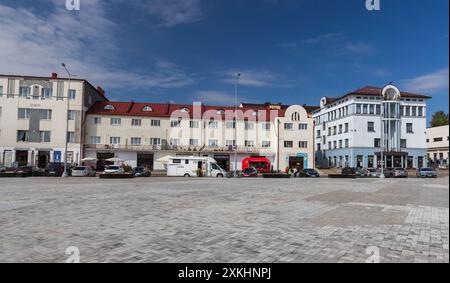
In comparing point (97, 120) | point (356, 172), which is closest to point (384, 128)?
point (356, 172)

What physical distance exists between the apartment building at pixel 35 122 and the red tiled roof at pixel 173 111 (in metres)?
6.08

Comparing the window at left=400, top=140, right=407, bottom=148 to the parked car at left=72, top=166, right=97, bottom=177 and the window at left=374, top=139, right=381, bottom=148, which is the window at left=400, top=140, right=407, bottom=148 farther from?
the parked car at left=72, top=166, right=97, bottom=177

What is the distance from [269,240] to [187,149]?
5090 cm

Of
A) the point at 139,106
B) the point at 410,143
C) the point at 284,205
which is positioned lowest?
the point at 284,205

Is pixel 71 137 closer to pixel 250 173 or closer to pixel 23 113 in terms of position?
pixel 23 113

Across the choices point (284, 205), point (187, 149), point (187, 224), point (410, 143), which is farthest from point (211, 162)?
point (410, 143)

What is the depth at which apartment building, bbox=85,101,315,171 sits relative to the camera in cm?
5544

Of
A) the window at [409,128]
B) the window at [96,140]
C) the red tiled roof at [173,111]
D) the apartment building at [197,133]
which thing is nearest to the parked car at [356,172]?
the apartment building at [197,133]

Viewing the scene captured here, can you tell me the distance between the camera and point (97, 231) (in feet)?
25.1

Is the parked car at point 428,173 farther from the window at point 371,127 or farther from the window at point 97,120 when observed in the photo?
the window at point 97,120

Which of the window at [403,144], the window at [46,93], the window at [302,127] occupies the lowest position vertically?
the window at [403,144]

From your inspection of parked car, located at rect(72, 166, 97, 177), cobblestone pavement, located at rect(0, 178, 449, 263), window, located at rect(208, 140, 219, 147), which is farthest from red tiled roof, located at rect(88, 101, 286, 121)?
cobblestone pavement, located at rect(0, 178, 449, 263)

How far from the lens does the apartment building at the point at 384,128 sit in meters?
61.7
